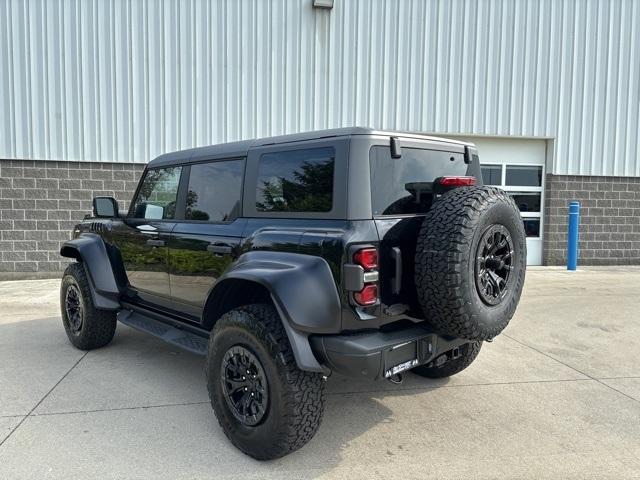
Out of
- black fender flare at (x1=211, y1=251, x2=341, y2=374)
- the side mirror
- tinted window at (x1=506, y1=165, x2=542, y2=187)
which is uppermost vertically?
tinted window at (x1=506, y1=165, x2=542, y2=187)

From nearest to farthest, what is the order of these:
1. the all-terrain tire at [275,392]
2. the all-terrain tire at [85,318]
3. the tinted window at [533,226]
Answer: the all-terrain tire at [275,392]
the all-terrain tire at [85,318]
the tinted window at [533,226]

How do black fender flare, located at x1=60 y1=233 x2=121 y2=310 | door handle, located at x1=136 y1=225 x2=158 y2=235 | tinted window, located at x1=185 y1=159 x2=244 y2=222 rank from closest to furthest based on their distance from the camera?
tinted window, located at x1=185 y1=159 x2=244 y2=222
door handle, located at x1=136 y1=225 x2=158 y2=235
black fender flare, located at x1=60 y1=233 x2=121 y2=310

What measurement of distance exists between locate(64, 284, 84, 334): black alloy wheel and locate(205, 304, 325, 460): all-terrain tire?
2.55m

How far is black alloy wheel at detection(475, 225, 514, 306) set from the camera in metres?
2.77

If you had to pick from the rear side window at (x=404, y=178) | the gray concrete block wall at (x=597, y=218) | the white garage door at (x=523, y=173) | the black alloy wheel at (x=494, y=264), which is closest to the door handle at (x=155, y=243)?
the rear side window at (x=404, y=178)

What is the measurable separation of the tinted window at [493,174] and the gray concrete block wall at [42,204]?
7.38 m

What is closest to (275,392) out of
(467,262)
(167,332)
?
(467,262)

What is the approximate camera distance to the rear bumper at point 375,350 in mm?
2588

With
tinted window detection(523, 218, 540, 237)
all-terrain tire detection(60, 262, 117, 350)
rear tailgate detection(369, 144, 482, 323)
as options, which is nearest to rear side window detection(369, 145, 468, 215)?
rear tailgate detection(369, 144, 482, 323)

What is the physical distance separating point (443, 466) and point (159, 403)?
6.87 ft

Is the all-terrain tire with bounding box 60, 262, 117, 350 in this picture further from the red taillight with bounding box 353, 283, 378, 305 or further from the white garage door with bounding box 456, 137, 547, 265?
the white garage door with bounding box 456, 137, 547, 265

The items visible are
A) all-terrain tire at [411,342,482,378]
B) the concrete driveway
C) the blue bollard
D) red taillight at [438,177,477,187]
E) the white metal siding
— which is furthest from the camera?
the blue bollard

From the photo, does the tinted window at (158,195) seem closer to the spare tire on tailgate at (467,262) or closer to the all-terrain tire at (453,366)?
the spare tire on tailgate at (467,262)

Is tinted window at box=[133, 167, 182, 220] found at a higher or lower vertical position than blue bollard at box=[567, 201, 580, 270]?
higher
